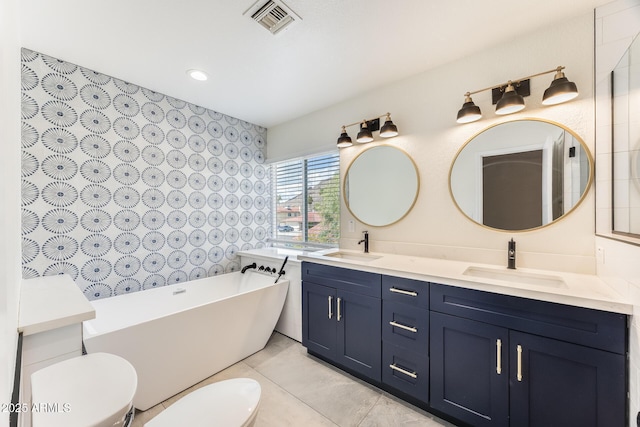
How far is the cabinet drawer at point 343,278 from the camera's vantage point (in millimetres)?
1909

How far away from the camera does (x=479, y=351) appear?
1461 mm

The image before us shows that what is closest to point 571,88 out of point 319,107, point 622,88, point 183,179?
point 622,88

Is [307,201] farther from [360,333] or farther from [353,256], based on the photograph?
[360,333]

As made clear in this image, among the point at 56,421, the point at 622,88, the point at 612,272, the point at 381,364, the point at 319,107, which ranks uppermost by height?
the point at 319,107

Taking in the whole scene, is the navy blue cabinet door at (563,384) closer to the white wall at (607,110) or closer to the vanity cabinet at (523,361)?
the vanity cabinet at (523,361)

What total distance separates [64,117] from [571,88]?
141 inches

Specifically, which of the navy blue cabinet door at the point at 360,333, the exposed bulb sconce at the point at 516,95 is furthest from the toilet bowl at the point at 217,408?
the exposed bulb sconce at the point at 516,95

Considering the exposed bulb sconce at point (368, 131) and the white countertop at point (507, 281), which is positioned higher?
the exposed bulb sconce at point (368, 131)

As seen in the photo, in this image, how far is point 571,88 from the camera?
57.9 inches

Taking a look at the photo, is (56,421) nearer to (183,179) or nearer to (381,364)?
(381,364)

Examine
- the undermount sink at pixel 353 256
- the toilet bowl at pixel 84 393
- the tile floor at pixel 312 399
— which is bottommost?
the tile floor at pixel 312 399

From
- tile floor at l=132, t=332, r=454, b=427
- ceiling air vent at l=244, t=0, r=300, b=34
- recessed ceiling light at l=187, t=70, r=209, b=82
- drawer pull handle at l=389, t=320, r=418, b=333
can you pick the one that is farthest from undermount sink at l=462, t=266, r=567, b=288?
recessed ceiling light at l=187, t=70, r=209, b=82

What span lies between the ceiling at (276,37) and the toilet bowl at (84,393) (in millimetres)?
1906

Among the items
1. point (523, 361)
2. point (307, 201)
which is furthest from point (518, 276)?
point (307, 201)
